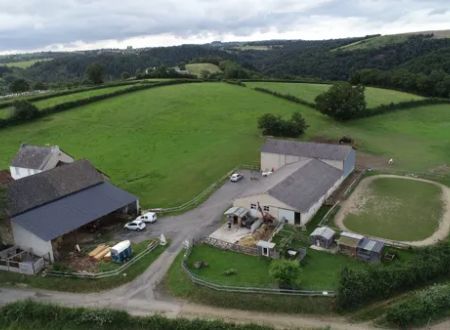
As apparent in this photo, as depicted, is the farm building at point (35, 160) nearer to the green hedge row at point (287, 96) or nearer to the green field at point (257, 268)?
the green field at point (257, 268)

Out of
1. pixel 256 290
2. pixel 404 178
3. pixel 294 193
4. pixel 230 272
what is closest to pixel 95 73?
pixel 294 193

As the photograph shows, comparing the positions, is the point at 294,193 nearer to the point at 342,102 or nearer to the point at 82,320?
the point at 82,320

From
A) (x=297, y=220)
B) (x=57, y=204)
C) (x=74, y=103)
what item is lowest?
(x=297, y=220)

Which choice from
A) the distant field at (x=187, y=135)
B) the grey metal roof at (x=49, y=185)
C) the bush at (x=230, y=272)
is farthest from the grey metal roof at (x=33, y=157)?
the bush at (x=230, y=272)

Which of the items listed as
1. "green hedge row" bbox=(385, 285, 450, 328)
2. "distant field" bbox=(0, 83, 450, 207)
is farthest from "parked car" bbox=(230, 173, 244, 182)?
"green hedge row" bbox=(385, 285, 450, 328)

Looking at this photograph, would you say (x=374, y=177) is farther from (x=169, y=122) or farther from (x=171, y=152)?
(x=169, y=122)

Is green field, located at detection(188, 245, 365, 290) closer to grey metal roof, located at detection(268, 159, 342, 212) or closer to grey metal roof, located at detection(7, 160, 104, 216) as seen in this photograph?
grey metal roof, located at detection(268, 159, 342, 212)
